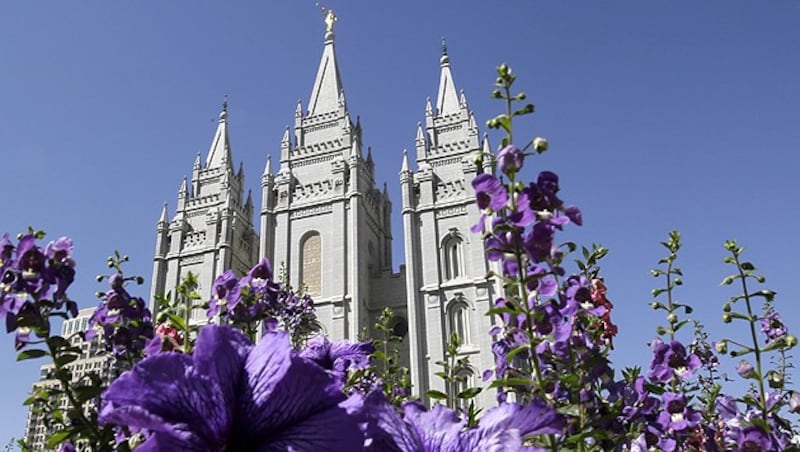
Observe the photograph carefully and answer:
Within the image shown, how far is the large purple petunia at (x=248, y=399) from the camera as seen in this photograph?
30.3 inches

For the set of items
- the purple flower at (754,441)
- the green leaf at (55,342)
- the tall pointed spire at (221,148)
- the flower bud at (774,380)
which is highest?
the tall pointed spire at (221,148)

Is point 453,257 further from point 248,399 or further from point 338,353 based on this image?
point 248,399

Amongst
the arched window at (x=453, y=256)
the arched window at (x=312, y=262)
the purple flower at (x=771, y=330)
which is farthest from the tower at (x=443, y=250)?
the purple flower at (x=771, y=330)

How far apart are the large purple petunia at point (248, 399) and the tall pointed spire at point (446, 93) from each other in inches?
1476

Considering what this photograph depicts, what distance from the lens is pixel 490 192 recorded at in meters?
1.59

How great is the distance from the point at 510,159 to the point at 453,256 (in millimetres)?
31026

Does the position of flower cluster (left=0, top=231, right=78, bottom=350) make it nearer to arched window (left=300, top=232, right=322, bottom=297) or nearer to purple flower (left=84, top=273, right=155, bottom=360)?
purple flower (left=84, top=273, right=155, bottom=360)

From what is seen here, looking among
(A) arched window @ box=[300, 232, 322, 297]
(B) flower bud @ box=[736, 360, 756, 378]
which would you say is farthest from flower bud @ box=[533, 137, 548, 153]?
(A) arched window @ box=[300, 232, 322, 297]

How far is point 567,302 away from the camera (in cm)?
202

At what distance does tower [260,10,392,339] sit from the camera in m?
31.7

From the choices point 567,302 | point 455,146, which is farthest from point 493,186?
point 455,146

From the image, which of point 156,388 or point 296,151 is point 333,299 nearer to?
point 296,151

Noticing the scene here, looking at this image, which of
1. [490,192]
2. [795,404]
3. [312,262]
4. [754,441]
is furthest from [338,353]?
[312,262]

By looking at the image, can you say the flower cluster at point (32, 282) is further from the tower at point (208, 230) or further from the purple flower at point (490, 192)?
the tower at point (208, 230)
